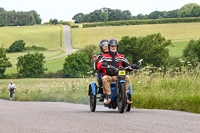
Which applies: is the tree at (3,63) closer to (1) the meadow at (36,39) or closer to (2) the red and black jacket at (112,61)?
(1) the meadow at (36,39)

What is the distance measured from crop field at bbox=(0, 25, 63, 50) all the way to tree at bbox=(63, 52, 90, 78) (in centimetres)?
2122

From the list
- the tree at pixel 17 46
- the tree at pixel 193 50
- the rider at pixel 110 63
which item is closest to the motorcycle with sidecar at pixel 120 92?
the rider at pixel 110 63

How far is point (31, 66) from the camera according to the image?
116000mm

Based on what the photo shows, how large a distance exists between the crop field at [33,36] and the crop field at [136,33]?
6167mm

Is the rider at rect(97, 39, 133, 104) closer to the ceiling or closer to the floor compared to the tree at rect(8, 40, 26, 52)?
closer to the ceiling

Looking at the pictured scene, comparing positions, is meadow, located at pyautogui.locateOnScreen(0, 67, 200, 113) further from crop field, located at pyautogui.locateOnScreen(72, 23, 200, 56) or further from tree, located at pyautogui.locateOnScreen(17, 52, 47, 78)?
crop field, located at pyautogui.locateOnScreen(72, 23, 200, 56)

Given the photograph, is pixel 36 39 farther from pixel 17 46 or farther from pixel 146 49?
pixel 146 49

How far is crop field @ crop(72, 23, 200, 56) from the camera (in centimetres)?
12862

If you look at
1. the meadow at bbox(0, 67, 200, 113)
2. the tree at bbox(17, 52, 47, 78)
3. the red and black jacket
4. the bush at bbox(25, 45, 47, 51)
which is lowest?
the tree at bbox(17, 52, 47, 78)

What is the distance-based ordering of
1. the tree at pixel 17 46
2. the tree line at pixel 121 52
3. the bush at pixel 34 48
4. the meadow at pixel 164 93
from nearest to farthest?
the meadow at pixel 164 93 < the tree line at pixel 121 52 < the bush at pixel 34 48 < the tree at pixel 17 46

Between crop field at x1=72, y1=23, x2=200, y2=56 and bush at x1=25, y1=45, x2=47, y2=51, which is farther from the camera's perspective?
bush at x1=25, y1=45, x2=47, y2=51

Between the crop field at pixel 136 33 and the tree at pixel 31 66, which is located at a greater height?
the crop field at pixel 136 33

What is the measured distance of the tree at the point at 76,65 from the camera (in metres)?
107

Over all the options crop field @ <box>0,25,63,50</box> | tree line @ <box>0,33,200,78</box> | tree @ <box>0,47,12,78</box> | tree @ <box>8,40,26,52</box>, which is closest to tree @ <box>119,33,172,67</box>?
tree line @ <box>0,33,200,78</box>
